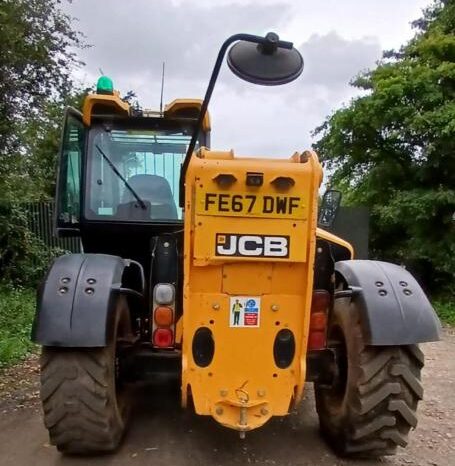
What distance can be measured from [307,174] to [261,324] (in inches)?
34.8

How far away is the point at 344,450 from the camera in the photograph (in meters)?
3.76

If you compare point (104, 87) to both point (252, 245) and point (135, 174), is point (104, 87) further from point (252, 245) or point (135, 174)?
point (252, 245)

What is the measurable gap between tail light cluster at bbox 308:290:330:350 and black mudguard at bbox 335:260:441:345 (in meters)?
0.09

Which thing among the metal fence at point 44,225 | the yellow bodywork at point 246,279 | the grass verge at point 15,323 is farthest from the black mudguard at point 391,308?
the metal fence at point 44,225

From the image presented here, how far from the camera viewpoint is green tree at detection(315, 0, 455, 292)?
37.3 ft

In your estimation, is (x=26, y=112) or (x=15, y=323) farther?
(x=26, y=112)

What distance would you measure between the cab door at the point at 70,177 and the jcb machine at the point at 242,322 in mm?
1170

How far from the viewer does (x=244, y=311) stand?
11.3 ft

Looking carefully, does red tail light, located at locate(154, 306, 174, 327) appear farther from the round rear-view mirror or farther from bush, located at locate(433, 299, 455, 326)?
bush, located at locate(433, 299, 455, 326)

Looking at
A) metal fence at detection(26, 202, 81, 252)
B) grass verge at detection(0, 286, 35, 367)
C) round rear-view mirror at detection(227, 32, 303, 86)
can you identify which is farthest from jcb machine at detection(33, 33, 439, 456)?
metal fence at detection(26, 202, 81, 252)

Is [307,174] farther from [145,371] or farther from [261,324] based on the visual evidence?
[145,371]

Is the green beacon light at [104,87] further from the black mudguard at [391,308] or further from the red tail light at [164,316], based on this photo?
the black mudguard at [391,308]

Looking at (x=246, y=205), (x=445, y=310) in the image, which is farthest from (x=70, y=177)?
(x=445, y=310)

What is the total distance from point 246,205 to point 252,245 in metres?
0.22
